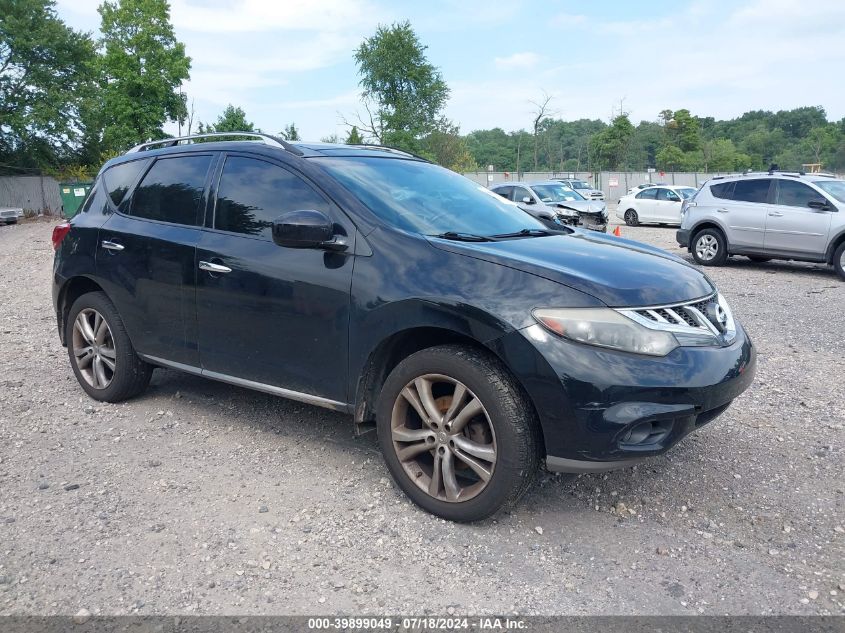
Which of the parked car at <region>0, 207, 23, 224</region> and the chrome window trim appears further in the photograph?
the parked car at <region>0, 207, 23, 224</region>

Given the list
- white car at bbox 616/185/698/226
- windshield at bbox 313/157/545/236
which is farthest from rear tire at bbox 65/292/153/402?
white car at bbox 616/185/698/226

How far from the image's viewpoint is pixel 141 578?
9.72 ft

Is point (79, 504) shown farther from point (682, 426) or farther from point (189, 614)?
point (682, 426)

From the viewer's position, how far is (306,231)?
11.8 ft

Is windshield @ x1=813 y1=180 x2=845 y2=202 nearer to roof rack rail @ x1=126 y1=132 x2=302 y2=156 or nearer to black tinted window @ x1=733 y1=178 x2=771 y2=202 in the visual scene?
black tinted window @ x1=733 y1=178 x2=771 y2=202

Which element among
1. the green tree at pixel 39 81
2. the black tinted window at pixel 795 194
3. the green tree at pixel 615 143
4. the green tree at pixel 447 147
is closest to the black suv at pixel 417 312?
the black tinted window at pixel 795 194

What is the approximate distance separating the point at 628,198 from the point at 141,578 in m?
26.3

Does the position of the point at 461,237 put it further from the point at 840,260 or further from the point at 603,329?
the point at 840,260

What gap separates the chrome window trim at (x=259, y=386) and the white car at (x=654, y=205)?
78.0 ft

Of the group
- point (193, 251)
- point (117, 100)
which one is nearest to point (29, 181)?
point (117, 100)

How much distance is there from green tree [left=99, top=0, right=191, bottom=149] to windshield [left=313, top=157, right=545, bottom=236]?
145 feet

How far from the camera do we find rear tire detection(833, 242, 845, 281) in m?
11.5

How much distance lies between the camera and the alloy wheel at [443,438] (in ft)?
10.6

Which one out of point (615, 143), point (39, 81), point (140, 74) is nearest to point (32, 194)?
point (39, 81)
